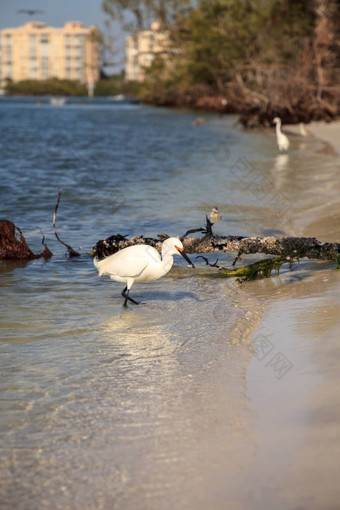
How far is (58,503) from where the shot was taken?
3.48 meters

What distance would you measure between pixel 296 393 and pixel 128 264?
2696 mm

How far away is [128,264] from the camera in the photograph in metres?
6.84

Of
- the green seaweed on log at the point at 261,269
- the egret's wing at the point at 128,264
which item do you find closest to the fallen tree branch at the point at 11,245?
the egret's wing at the point at 128,264

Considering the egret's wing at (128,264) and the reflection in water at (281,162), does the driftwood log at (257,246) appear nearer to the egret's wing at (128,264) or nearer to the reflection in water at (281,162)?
the egret's wing at (128,264)

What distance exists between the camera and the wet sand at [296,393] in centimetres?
346

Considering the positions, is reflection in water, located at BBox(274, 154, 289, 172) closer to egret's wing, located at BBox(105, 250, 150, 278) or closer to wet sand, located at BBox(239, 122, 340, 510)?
wet sand, located at BBox(239, 122, 340, 510)

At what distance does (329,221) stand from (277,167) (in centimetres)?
932

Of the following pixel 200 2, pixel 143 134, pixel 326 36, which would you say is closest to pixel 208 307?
pixel 143 134

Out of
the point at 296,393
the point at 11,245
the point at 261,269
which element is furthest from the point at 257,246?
the point at 296,393

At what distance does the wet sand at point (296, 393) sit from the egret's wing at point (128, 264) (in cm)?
119

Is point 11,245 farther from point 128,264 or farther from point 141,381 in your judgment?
point 141,381

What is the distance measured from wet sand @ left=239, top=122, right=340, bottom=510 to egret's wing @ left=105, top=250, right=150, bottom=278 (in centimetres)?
119

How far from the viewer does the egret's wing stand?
22.3ft

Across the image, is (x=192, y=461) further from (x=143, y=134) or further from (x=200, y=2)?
(x=200, y=2)
